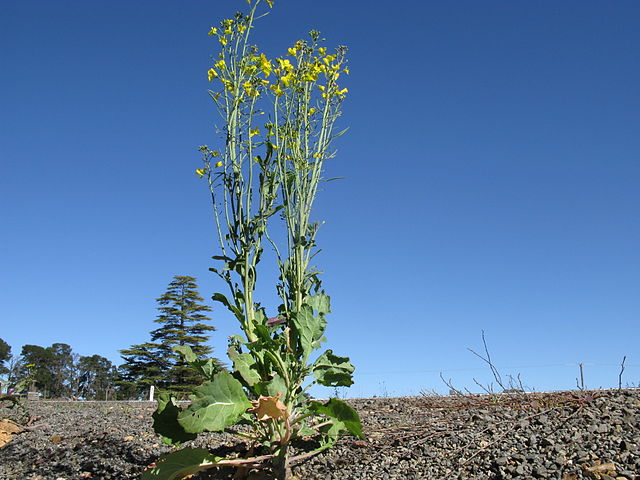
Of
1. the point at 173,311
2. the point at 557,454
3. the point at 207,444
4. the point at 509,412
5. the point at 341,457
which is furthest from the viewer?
the point at 173,311

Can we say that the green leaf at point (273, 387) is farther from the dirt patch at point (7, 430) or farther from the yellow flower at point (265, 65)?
the dirt patch at point (7, 430)

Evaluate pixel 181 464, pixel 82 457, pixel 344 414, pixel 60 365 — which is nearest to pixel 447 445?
pixel 344 414

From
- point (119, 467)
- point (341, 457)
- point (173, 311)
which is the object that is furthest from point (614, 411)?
point (173, 311)

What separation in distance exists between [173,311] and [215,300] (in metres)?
24.2

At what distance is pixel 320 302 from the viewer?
11.8 ft

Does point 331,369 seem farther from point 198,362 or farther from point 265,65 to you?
point 265,65

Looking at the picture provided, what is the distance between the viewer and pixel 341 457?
3570 millimetres

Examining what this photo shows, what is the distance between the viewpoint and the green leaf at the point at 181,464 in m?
3.04

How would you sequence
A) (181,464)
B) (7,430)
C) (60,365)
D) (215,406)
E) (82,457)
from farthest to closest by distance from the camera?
(60,365) < (7,430) < (82,457) < (181,464) < (215,406)

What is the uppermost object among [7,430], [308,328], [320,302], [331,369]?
[320,302]

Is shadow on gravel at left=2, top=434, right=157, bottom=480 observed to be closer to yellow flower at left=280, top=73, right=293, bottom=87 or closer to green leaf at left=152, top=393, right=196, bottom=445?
green leaf at left=152, top=393, right=196, bottom=445

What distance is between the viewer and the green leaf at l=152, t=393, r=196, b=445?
3236 mm

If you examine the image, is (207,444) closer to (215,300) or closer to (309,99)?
(215,300)

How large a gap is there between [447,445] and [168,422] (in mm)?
1757
